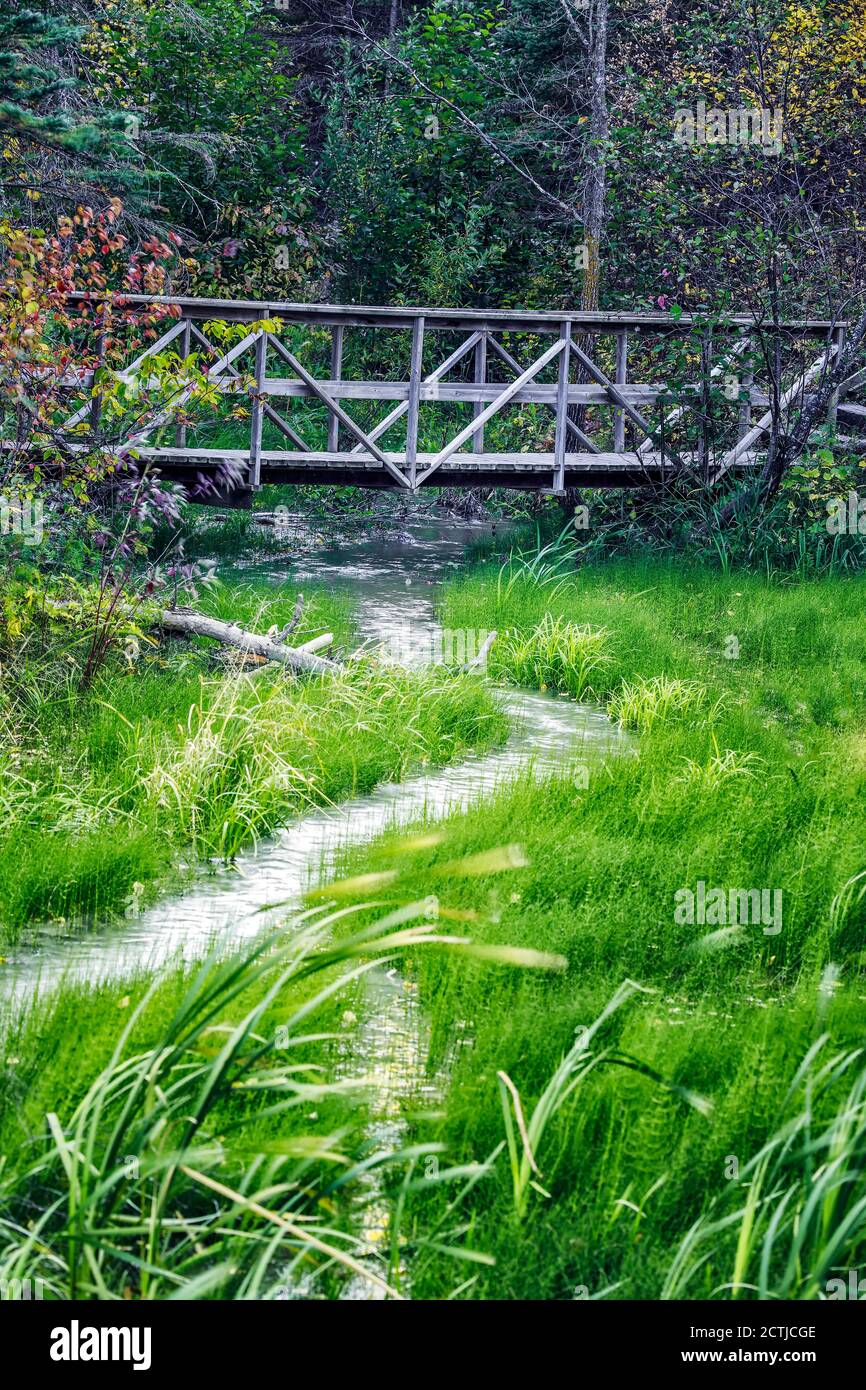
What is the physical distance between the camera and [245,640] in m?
8.16

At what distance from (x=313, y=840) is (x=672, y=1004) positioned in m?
2.09

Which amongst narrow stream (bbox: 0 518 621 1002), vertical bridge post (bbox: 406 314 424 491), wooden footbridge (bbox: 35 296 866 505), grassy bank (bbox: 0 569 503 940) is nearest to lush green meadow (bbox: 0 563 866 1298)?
grassy bank (bbox: 0 569 503 940)

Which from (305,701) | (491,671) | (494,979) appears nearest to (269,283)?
(491,671)

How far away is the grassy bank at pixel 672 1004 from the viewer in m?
2.97

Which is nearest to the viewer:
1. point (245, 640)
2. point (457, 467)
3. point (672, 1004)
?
point (672, 1004)

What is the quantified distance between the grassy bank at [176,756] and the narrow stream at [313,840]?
0.42ft

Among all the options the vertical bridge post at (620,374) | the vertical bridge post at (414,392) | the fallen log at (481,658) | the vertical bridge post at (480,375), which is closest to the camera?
the fallen log at (481,658)

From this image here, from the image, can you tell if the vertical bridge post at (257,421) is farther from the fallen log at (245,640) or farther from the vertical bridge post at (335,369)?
the fallen log at (245,640)

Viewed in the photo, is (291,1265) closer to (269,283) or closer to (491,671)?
(491,671)

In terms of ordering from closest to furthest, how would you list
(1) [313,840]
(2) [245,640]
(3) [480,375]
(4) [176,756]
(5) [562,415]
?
(1) [313,840]
(4) [176,756]
(2) [245,640]
(5) [562,415]
(3) [480,375]

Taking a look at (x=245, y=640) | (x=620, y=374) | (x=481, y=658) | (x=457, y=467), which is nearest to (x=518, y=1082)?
(x=245, y=640)

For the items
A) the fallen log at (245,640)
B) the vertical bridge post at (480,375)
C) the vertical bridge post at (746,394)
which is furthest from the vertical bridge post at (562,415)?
the fallen log at (245,640)

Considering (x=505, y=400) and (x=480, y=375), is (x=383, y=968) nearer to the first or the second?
(x=505, y=400)

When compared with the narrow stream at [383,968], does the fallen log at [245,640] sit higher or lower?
higher
